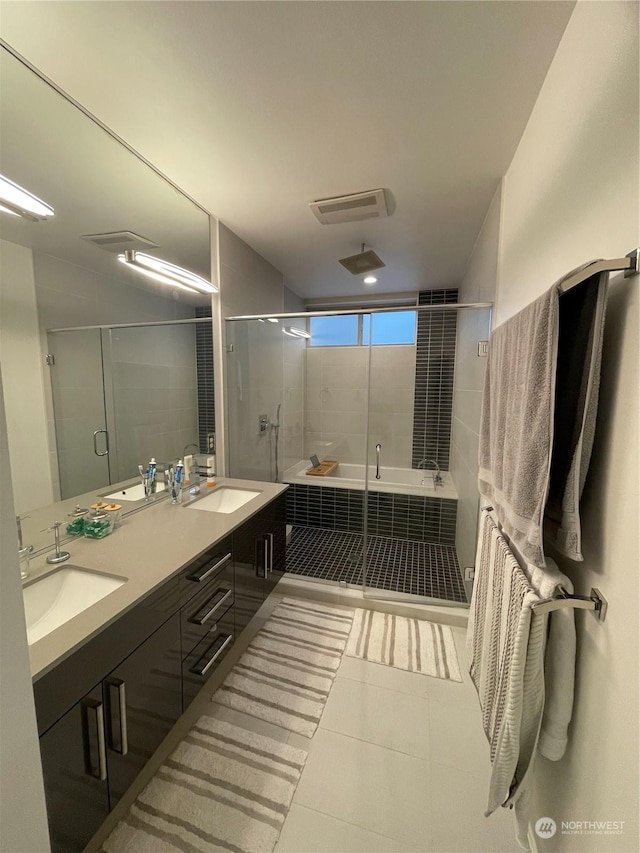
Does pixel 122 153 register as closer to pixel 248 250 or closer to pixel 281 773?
pixel 248 250

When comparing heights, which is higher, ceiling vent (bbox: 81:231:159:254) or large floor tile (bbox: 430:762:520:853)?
ceiling vent (bbox: 81:231:159:254)

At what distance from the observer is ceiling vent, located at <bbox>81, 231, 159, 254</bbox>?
141cm

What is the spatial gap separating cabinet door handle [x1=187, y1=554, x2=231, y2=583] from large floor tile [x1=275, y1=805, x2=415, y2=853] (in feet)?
2.83

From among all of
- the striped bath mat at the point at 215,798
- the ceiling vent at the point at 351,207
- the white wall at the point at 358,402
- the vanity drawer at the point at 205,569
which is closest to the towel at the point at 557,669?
the striped bath mat at the point at 215,798

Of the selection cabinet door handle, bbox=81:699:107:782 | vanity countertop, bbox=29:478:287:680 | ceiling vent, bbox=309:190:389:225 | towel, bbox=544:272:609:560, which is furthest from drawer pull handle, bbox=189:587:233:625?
ceiling vent, bbox=309:190:389:225

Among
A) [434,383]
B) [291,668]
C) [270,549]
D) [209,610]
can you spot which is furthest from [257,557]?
[434,383]

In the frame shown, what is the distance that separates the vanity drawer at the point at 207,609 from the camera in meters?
1.24

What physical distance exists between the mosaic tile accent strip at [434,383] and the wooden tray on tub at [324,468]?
926mm

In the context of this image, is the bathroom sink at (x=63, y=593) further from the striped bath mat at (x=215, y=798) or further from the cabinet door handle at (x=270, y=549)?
the cabinet door handle at (x=270, y=549)

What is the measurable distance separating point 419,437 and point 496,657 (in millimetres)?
2692

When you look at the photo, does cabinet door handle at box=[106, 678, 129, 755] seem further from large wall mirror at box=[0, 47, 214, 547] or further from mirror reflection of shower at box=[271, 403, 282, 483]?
mirror reflection of shower at box=[271, 403, 282, 483]

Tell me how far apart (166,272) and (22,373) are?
969mm

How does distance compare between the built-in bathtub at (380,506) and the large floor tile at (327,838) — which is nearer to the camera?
the large floor tile at (327,838)

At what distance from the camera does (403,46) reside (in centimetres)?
101
